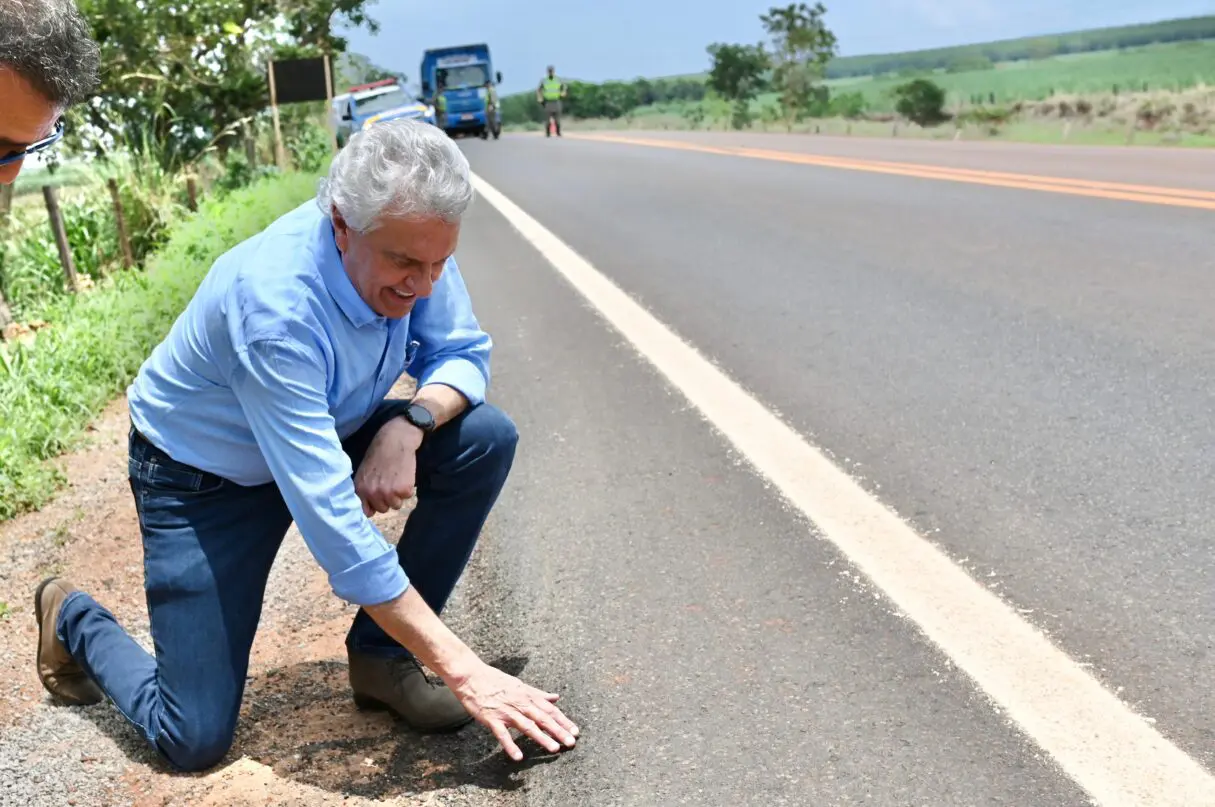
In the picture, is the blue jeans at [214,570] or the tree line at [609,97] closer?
the blue jeans at [214,570]

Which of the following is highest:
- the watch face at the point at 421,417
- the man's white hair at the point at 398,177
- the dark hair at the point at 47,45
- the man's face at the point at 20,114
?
the dark hair at the point at 47,45

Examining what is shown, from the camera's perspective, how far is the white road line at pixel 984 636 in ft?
8.52

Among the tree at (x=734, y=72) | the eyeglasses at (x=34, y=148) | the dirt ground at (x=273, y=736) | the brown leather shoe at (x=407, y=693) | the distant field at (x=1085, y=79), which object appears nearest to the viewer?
the eyeglasses at (x=34, y=148)

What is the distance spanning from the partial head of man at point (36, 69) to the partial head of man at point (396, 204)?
2.69 ft

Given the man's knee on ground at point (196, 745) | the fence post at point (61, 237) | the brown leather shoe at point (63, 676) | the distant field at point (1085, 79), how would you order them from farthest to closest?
1. the distant field at point (1085, 79)
2. the fence post at point (61, 237)
3. the brown leather shoe at point (63, 676)
4. the man's knee on ground at point (196, 745)

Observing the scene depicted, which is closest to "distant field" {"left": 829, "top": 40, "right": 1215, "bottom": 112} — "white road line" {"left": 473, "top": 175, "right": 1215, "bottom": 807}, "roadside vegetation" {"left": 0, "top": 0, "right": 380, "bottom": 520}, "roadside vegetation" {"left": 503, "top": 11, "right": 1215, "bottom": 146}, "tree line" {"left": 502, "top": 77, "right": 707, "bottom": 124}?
"roadside vegetation" {"left": 503, "top": 11, "right": 1215, "bottom": 146}

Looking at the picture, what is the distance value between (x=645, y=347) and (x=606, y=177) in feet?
37.2

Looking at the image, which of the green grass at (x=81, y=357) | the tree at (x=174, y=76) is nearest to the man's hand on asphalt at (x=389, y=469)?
the green grass at (x=81, y=357)

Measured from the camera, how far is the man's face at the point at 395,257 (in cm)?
280

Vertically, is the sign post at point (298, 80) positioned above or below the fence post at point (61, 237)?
above

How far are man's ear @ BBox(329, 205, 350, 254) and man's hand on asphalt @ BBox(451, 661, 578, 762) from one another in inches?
36.2

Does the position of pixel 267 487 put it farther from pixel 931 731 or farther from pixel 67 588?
pixel 931 731

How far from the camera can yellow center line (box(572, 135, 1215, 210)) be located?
431 inches

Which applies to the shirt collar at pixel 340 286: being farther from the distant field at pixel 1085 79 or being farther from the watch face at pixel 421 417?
the distant field at pixel 1085 79
